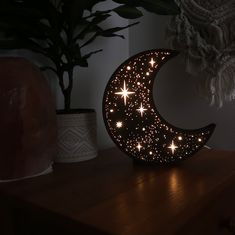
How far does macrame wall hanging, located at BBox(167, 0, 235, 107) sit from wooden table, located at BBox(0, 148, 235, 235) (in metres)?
0.29

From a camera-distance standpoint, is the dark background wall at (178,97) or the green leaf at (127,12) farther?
the dark background wall at (178,97)

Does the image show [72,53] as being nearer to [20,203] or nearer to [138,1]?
[138,1]

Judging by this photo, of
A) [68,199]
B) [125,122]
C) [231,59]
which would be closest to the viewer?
[68,199]

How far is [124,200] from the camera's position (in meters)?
0.48

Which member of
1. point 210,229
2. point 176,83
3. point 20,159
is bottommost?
point 210,229

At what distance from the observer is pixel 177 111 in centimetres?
115

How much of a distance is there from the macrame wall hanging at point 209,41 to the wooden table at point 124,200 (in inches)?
11.3

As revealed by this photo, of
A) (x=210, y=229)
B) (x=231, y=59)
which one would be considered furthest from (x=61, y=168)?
(x=231, y=59)

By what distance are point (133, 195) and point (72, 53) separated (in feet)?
1.20

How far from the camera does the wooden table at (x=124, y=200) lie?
1.34ft

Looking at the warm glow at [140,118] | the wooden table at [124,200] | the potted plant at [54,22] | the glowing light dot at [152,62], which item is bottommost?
the wooden table at [124,200]

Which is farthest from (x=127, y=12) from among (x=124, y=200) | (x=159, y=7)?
(x=124, y=200)

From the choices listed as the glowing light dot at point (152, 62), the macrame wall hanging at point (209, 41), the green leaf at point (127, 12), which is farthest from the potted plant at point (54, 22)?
the macrame wall hanging at point (209, 41)

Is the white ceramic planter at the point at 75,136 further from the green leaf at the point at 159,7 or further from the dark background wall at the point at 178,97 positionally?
the dark background wall at the point at 178,97
